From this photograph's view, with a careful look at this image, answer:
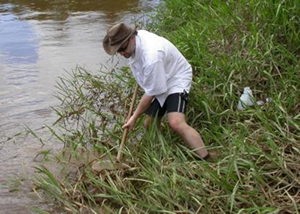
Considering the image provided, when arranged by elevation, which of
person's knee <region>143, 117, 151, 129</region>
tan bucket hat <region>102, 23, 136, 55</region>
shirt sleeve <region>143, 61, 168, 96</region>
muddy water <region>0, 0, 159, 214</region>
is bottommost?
muddy water <region>0, 0, 159, 214</region>

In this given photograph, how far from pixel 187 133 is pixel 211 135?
0.28 metres

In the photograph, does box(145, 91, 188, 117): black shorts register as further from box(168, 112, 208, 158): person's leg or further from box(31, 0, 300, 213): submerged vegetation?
box(31, 0, 300, 213): submerged vegetation

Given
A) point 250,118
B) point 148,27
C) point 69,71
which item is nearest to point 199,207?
point 250,118

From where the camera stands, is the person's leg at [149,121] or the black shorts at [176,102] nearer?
the black shorts at [176,102]

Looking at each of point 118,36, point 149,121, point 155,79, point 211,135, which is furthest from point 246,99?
point 118,36

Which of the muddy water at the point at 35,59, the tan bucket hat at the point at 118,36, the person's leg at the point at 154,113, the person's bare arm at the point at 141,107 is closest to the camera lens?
the tan bucket hat at the point at 118,36

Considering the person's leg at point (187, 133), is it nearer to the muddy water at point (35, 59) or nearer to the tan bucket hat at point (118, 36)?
the tan bucket hat at point (118, 36)

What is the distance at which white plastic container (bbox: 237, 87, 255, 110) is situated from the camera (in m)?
4.12

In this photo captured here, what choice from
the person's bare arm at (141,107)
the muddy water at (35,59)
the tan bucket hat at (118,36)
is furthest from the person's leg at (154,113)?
the muddy water at (35,59)

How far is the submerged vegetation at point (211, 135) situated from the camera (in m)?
3.20

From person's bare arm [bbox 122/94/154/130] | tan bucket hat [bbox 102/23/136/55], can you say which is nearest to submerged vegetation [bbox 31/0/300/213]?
person's bare arm [bbox 122/94/154/130]

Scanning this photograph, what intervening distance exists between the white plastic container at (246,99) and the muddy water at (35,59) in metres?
1.63

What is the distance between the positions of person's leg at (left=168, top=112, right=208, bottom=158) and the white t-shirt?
0.58ft

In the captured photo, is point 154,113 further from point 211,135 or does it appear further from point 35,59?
point 35,59
